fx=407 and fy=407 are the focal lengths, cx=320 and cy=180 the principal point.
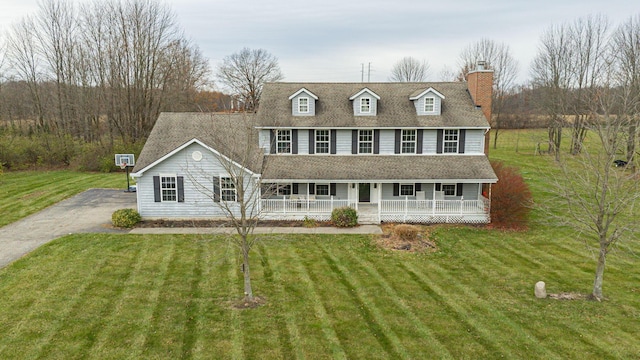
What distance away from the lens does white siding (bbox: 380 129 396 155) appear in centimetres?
2402

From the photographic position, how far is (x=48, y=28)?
127 feet

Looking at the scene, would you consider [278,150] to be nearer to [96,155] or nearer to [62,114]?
[96,155]

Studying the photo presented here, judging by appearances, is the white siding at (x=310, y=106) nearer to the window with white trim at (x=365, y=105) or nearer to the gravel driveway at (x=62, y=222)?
the window with white trim at (x=365, y=105)

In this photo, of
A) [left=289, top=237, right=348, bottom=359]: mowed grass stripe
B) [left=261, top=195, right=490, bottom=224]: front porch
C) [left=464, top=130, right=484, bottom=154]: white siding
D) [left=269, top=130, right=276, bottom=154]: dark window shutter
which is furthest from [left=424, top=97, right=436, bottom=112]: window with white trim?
[left=289, top=237, right=348, bottom=359]: mowed grass stripe

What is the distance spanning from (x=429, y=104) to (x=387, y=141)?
3.50 m

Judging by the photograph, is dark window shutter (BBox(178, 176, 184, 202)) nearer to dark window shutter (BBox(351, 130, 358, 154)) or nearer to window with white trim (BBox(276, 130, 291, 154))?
window with white trim (BBox(276, 130, 291, 154))

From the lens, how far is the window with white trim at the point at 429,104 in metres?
24.5

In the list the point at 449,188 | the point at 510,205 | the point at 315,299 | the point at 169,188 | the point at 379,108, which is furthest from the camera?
the point at 379,108

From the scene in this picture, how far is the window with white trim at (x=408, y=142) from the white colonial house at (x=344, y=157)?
59 mm

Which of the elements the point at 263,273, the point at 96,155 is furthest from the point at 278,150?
the point at 96,155

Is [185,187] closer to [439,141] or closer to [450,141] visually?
[439,141]

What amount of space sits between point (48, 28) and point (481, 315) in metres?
44.6

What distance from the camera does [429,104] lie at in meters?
24.6

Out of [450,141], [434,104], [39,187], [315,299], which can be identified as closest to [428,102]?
[434,104]
